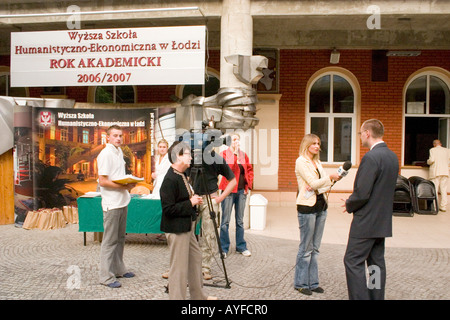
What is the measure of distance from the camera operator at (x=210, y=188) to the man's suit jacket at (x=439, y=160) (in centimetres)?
745

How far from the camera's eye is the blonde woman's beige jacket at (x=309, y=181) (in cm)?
459

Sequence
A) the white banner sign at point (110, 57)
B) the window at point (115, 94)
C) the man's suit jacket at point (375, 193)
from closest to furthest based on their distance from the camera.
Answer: the man's suit jacket at point (375, 193), the white banner sign at point (110, 57), the window at point (115, 94)

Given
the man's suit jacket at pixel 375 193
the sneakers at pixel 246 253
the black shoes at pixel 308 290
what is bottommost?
the black shoes at pixel 308 290

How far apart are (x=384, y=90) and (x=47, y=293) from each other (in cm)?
985

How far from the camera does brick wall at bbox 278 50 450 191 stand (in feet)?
37.3

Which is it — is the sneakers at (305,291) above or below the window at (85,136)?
below

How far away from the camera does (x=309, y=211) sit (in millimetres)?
4738

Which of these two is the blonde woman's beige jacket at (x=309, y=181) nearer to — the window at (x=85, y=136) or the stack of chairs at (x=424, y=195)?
the window at (x=85, y=136)

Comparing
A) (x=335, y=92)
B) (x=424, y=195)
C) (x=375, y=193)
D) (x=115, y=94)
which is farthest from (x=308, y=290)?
(x=115, y=94)

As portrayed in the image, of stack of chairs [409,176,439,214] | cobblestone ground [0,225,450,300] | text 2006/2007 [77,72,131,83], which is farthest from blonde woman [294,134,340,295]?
stack of chairs [409,176,439,214]

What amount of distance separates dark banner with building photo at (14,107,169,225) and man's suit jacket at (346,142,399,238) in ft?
17.8

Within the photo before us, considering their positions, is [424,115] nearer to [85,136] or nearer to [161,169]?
[161,169]

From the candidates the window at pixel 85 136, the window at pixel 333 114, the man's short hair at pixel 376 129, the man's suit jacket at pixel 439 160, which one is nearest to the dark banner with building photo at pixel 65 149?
the window at pixel 85 136
